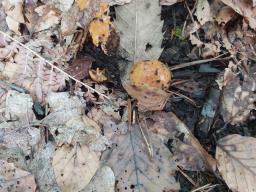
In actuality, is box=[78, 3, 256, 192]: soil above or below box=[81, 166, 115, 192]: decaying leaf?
above

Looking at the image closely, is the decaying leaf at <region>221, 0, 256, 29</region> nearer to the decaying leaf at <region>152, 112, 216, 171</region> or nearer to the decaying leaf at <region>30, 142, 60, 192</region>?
the decaying leaf at <region>152, 112, 216, 171</region>

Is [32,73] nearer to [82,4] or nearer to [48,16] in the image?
[48,16]

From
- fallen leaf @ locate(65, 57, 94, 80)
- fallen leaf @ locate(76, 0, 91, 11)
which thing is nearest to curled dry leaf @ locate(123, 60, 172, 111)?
fallen leaf @ locate(65, 57, 94, 80)

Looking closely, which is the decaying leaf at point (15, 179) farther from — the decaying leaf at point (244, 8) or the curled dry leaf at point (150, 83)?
the decaying leaf at point (244, 8)

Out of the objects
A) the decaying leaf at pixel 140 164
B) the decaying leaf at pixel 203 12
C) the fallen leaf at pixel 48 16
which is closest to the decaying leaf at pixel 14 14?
the fallen leaf at pixel 48 16

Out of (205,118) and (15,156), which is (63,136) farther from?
(205,118)
